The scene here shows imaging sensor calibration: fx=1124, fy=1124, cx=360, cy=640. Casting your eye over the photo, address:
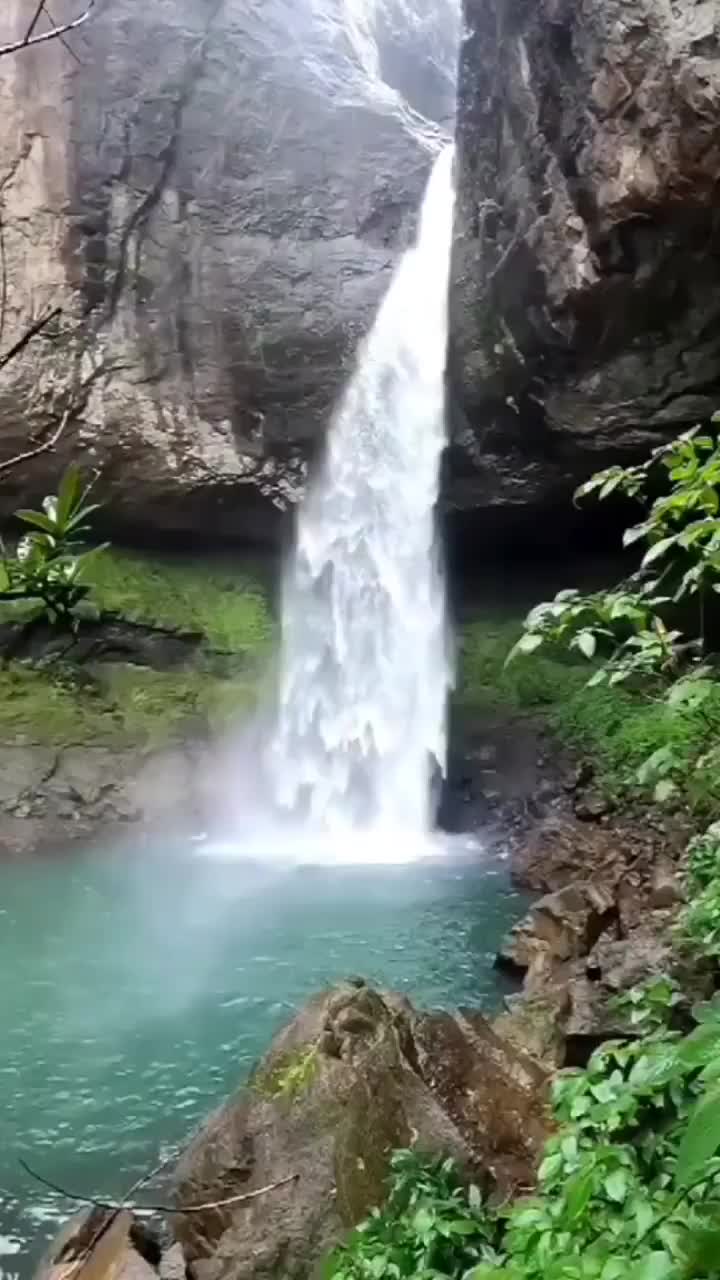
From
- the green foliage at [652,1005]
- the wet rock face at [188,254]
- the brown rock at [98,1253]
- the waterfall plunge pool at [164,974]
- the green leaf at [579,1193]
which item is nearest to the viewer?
the green leaf at [579,1193]

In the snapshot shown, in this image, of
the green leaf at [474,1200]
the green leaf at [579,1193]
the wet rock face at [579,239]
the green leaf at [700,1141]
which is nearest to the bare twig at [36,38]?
the green leaf at [700,1141]

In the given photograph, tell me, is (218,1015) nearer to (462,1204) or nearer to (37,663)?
(462,1204)

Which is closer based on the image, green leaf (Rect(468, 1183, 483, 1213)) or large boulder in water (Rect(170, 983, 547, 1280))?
green leaf (Rect(468, 1183, 483, 1213))

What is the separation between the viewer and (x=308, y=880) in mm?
9492

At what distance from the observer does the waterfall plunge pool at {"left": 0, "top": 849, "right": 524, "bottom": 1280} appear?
4520 mm

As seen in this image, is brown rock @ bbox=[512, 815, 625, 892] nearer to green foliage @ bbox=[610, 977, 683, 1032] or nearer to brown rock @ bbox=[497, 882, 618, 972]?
brown rock @ bbox=[497, 882, 618, 972]

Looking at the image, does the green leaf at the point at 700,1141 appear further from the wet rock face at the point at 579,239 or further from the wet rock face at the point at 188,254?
the wet rock face at the point at 188,254

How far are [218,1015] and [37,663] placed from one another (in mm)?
7690

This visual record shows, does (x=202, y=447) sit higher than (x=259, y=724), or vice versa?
(x=202, y=447)

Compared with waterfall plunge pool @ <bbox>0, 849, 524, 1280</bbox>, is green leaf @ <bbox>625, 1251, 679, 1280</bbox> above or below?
above

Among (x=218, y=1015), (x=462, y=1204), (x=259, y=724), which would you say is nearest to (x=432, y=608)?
(x=259, y=724)

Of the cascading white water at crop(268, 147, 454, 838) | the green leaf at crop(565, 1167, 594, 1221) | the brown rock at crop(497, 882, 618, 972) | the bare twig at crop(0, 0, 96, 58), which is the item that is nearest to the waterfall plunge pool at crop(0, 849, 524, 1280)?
the brown rock at crop(497, 882, 618, 972)

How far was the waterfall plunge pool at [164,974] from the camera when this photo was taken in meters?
4.52

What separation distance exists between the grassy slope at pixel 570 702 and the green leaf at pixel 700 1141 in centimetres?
744
